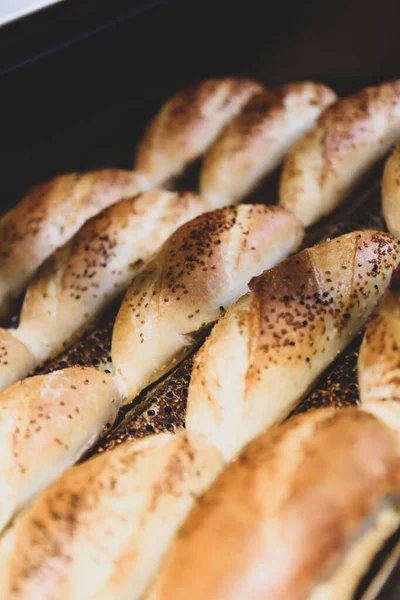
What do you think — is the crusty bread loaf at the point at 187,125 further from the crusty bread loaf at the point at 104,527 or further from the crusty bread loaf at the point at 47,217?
the crusty bread loaf at the point at 104,527

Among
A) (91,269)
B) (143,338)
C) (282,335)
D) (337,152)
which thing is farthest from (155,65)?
(282,335)

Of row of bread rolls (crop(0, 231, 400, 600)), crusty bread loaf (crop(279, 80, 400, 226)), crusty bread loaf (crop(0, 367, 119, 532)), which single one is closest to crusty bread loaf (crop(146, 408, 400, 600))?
row of bread rolls (crop(0, 231, 400, 600))

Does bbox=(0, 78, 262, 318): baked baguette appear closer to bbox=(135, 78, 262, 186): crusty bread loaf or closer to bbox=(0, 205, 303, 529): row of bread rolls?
bbox=(135, 78, 262, 186): crusty bread loaf

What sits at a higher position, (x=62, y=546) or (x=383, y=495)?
(x=62, y=546)

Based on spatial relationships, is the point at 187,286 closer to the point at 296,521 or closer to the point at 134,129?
the point at 296,521

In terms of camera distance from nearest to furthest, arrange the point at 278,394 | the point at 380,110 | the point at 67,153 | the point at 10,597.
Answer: the point at 10,597, the point at 278,394, the point at 380,110, the point at 67,153

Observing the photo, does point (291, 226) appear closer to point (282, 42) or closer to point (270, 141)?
point (270, 141)

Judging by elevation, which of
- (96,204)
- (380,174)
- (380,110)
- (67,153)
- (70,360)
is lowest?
(380,174)

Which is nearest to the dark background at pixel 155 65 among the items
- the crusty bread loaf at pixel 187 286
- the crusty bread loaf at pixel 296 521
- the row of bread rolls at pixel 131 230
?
the row of bread rolls at pixel 131 230

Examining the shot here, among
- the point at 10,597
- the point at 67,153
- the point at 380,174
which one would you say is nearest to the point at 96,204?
the point at 67,153
